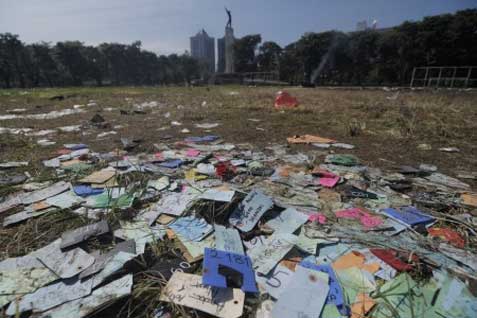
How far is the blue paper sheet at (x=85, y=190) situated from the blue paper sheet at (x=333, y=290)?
176cm

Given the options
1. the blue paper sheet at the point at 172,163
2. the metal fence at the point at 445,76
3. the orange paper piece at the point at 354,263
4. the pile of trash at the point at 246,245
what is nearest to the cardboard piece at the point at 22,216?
the pile of trash at the point at 246,245

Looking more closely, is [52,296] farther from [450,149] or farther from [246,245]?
[450,149]

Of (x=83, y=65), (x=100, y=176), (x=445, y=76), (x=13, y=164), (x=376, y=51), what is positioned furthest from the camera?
(x=83, y=65)

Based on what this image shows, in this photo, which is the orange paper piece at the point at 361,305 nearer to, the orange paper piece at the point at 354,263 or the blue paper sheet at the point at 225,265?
the orange paper piece at the point at 354,263

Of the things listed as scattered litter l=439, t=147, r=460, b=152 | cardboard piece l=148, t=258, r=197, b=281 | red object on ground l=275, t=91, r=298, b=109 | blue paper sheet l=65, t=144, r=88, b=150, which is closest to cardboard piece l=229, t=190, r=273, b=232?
cardboard piece l=148, t=258, r=197, b=281

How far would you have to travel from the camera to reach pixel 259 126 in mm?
5059

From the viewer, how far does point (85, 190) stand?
83.7 inches

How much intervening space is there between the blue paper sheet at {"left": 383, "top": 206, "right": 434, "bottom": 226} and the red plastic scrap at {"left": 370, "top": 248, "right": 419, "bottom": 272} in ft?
1.26

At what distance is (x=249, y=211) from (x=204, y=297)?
715mm

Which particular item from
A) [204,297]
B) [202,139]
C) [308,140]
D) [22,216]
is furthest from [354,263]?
[202,139]

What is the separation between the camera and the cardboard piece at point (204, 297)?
3.51 feet

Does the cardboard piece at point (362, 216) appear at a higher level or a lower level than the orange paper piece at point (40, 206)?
higher

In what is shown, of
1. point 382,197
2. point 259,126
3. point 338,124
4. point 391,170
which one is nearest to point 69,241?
point 382,197

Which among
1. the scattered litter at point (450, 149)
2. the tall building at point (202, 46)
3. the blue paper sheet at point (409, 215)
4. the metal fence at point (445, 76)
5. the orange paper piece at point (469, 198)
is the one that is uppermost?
the tall building at point (202, 46)
